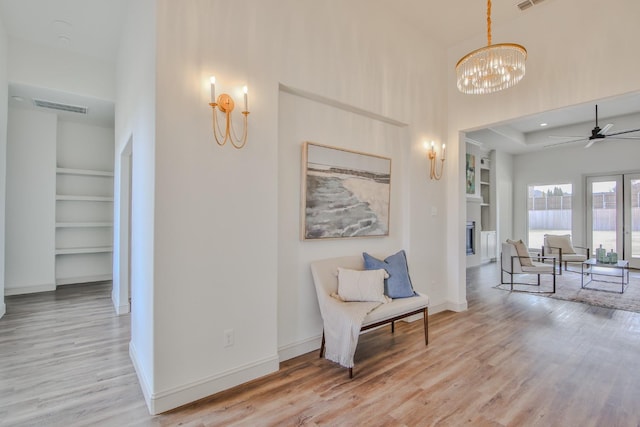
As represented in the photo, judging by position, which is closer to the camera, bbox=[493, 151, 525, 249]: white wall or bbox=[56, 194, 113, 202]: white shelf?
bbox=[56, 194, 113, 202]: white shelf

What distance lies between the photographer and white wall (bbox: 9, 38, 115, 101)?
405 cm

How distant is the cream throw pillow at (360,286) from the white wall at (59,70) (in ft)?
14.3

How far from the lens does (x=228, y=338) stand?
7.79 feet

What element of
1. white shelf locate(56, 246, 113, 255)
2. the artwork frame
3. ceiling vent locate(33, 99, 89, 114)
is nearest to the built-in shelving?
white shelf locate(56, 246, 113, 255)

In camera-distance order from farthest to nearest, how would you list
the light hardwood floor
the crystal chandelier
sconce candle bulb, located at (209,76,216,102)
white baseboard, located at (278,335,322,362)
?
1. white baseboard, located at (278,335,322,362)
2. the crystal chandelier
3. sconce candle bulb, located at (209,76,216,102)
4. the light hardwood floor

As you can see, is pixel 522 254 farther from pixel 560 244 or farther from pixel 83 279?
pixel 83 279

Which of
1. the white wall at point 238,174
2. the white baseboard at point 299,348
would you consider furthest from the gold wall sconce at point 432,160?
the white baseboard at point 299,348

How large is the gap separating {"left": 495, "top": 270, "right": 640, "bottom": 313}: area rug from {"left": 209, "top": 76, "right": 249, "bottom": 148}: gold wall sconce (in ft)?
17.7

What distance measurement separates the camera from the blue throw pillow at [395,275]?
10.3ft

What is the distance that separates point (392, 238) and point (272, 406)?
7.66 feet

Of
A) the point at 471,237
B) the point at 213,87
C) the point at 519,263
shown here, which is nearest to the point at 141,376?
the point at 213,87

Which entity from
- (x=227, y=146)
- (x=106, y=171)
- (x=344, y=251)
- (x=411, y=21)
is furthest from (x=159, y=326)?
(x=106, y=171)

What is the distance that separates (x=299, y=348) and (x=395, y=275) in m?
1.19

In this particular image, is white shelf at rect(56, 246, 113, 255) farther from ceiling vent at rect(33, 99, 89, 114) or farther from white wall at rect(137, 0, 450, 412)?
white wall at rect(137, 0, 450, 412)
